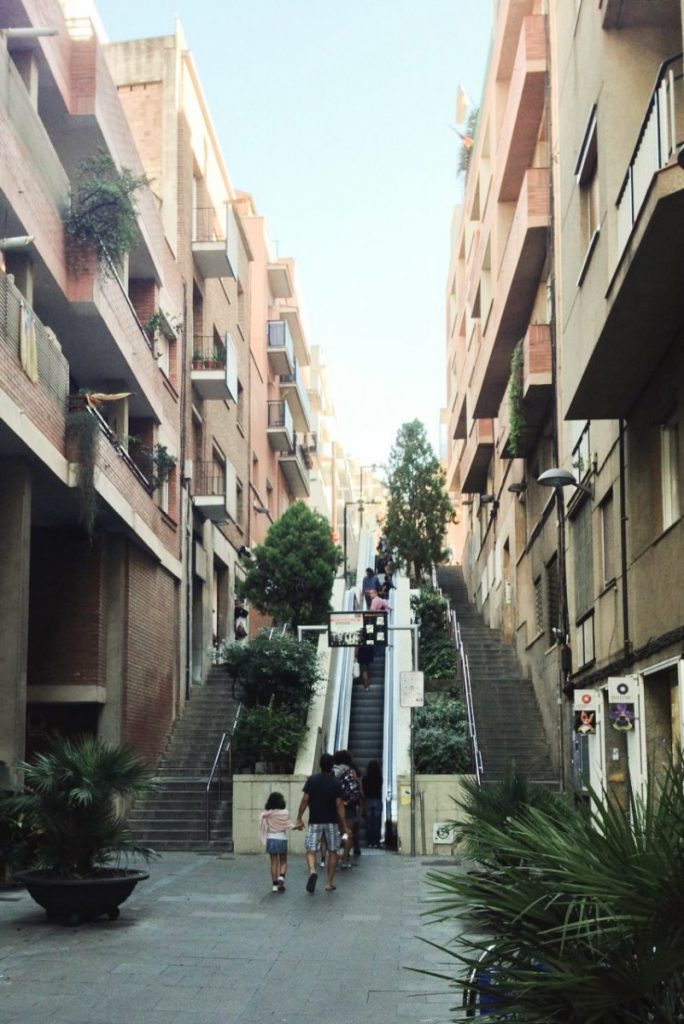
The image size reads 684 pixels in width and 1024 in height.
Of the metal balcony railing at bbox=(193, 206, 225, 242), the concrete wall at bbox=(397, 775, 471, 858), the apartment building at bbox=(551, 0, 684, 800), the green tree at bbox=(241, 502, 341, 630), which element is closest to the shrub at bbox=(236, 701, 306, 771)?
the concrete wall at bbox=(397, 775, 471, 858)

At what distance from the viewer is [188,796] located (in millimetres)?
22375

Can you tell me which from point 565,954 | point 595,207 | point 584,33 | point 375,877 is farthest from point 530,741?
point 565,954

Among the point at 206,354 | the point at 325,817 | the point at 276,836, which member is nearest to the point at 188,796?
the point at 325,817

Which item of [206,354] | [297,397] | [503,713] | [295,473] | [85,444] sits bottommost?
[503,713]

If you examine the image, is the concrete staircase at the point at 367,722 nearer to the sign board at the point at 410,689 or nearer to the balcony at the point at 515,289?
the sign board at the point at 410,689

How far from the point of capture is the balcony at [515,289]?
23406mm

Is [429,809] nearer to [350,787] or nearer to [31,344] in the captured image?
[350,787]

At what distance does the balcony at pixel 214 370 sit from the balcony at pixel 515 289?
19.2 feet

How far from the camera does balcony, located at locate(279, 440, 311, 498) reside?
48.6m

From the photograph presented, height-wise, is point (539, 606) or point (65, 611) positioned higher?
point (539, 606)

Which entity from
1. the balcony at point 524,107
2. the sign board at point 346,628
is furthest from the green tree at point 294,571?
the balcony at point 524,107

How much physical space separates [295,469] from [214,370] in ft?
62.2

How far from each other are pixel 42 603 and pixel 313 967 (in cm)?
1330

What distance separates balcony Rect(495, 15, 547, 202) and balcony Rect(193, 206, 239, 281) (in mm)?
6890
